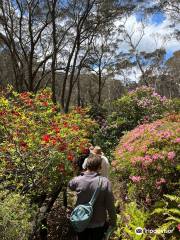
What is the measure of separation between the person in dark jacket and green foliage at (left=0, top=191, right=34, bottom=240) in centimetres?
71

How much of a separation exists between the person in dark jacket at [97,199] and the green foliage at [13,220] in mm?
705

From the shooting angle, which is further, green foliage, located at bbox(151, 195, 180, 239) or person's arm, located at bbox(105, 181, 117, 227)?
green foliage, located at bbox(151, 195, 180, 239)

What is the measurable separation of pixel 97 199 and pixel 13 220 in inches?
39.7

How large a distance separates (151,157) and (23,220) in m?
3.08

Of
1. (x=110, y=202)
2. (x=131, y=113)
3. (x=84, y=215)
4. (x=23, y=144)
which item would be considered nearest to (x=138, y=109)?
(x=131, y=113)

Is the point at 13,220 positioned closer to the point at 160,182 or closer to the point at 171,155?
the point at 160,182

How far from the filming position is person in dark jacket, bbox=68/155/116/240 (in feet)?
14.9

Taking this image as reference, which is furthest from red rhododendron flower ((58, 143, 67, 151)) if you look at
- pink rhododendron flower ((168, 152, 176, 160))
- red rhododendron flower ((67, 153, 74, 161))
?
pink rhododendron flower ((168, 152, 176, 160))

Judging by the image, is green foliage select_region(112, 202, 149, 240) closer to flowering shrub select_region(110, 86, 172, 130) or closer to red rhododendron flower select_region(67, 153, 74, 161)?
red rhododendron flower select_region(67, 153, 74, 161)

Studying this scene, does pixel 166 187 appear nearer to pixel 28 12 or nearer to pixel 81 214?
pixel 81 214

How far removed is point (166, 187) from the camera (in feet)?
21.4

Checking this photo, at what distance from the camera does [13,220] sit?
4.22 m

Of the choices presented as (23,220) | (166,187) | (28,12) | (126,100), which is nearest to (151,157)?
(166,187)

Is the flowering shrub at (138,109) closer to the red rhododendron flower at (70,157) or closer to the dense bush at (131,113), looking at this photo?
the dense bush at (131,113)
